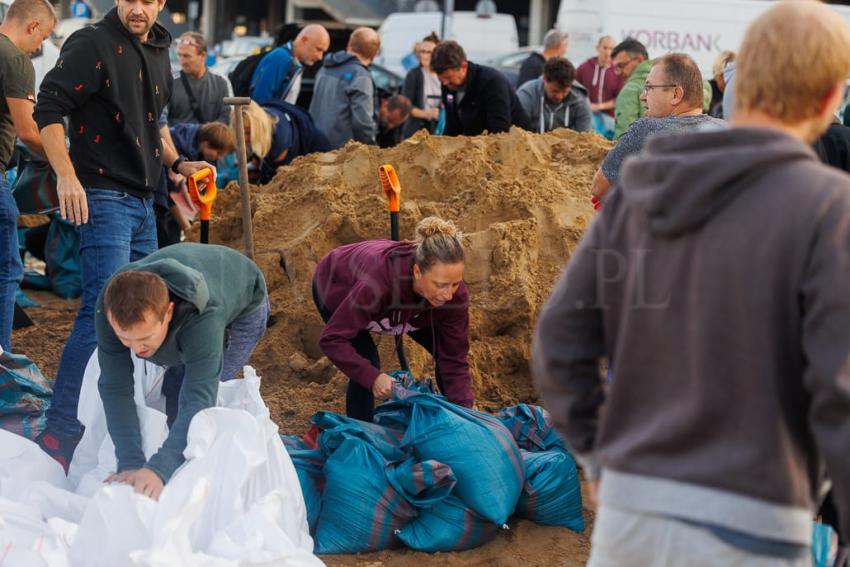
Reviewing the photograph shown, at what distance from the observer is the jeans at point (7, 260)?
15.4ft

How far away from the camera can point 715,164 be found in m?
1.87

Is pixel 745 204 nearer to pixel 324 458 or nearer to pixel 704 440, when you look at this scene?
pixel 704 440

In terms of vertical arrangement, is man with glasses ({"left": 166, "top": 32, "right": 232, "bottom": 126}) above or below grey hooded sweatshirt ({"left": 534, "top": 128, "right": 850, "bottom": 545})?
below

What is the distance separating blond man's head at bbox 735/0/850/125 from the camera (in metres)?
1.85

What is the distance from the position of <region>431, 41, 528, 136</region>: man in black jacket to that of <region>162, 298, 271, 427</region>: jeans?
3.34 metres

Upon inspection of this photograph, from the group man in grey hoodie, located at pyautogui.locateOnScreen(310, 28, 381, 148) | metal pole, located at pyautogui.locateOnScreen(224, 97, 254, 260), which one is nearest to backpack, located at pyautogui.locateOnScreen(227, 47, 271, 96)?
man in grey hoodie, located at pyautogui.locateOnScreen(310, 28, 381, 148)

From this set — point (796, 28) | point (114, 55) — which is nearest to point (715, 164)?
point (796, 28)

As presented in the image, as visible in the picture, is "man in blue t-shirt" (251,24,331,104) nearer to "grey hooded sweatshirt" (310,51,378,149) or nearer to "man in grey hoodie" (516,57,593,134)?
"grey hooded sweatshirt" (310,51,378,149)

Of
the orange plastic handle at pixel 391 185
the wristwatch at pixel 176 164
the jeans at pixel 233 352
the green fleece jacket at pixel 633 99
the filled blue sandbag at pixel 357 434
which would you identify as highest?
the green fleece jacket at pixel 633 99

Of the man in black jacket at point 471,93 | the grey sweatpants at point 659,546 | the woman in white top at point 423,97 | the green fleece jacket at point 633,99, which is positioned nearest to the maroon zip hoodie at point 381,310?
the grey sweatpants at point 659,546

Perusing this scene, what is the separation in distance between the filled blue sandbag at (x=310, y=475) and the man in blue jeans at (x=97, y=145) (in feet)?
2.94

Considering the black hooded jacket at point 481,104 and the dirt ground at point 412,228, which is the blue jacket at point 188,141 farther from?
the black hooded jacket at point 481,104

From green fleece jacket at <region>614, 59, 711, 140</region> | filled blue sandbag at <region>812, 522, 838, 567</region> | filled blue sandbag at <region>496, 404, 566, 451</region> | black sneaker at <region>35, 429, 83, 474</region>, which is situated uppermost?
green fleece jacket at <region>614, 59, 711, 140</region>

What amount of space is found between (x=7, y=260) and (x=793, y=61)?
3724 mm
